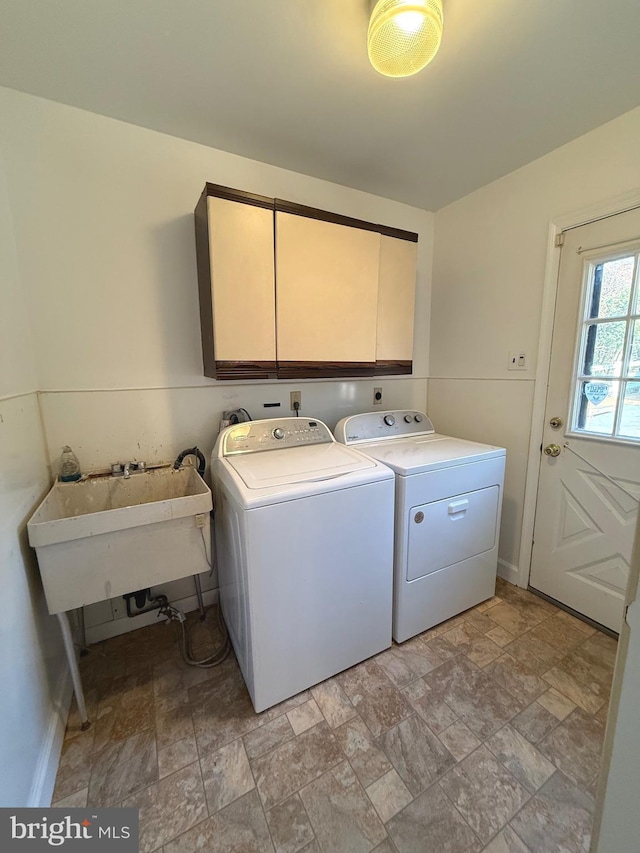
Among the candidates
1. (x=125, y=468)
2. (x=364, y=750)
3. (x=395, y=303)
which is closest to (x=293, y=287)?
(x=395, y=303)

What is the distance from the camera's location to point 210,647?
1.73 metres

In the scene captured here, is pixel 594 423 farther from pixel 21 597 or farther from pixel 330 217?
pixel 21 597

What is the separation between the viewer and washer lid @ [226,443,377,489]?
136cm

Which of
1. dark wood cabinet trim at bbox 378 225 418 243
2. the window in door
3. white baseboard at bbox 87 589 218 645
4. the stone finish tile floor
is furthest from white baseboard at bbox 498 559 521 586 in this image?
dark wood cabinet trim at bbox 378 225 418 243

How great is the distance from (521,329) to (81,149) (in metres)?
2.40

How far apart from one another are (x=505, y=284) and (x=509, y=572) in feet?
5.99

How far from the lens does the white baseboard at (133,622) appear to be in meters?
1.75

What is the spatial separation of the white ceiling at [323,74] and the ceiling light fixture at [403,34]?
0.15m

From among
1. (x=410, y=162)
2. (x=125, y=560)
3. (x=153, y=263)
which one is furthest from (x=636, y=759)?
(x=410, y=162)

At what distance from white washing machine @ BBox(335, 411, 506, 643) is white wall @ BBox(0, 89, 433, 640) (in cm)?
99

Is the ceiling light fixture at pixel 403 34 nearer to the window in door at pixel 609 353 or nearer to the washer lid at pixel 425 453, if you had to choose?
the window in door at pixel 609 353

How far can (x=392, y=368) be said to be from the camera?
2143 millimetres

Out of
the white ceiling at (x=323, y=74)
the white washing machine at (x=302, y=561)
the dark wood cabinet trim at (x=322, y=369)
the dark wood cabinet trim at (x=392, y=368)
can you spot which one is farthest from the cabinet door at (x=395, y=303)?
the white washing machine at (x=302, y=561)

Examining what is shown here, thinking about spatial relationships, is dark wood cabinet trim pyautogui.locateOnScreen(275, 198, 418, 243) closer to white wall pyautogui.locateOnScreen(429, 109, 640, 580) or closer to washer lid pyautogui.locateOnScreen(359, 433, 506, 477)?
white wall pyautogui.locateOnScreen(429, 109, 640, 580)
